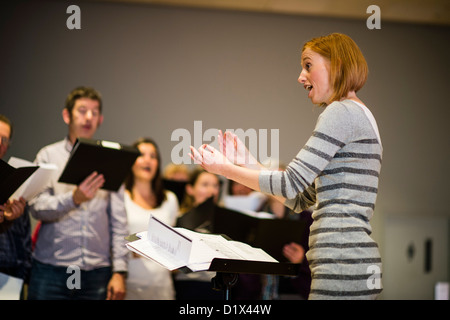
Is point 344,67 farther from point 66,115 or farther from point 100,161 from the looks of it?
point 66,115

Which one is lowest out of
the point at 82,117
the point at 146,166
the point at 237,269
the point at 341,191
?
the point at 237,269

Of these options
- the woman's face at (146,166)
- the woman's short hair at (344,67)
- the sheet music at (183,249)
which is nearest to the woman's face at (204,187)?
the woman's face at (146,166)

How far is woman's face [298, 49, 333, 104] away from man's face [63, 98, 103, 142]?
1447mm

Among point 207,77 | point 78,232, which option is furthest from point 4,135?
point 207,77

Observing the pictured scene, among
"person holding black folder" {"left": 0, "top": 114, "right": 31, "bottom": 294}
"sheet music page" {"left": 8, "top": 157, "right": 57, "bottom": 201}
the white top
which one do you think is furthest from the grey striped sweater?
the white top

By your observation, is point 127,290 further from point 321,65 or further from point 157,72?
point 157,72

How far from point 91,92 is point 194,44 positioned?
2574mm

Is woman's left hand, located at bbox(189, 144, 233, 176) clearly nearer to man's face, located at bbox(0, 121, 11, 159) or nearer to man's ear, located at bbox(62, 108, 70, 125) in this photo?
man's face, located at bbox(0, 121, 11, 159)

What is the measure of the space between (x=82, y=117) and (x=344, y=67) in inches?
61.7

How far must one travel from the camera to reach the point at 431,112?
5242 millimetres

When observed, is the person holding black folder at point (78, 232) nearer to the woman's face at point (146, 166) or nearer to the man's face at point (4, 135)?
the man's face at point (4, 135)

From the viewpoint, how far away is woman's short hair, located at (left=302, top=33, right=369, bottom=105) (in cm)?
124

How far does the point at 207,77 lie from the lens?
4.91 m
